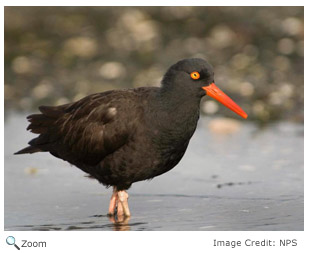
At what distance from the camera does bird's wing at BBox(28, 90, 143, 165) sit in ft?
22.6

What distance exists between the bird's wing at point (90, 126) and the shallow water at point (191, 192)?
0.62 meters

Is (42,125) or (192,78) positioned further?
(42,125)

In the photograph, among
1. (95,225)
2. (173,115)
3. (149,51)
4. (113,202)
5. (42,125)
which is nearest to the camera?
(173,115)

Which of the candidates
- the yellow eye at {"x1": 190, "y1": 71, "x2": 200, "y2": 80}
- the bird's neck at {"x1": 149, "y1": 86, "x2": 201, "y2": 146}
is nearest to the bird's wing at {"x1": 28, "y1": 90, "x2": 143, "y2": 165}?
the bird's neck at {"x1": 149, "y1": 86, "x2": 201, "y2": 146}

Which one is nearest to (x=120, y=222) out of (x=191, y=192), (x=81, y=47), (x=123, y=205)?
(x=123, y=205)

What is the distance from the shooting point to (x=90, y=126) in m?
7.21

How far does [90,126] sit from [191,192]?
59.8 inches

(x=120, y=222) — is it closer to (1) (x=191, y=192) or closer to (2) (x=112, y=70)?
(1) (x=191, y=192)

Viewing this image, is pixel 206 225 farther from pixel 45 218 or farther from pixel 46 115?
pixel 46 115

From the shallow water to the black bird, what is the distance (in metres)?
0.51
